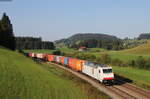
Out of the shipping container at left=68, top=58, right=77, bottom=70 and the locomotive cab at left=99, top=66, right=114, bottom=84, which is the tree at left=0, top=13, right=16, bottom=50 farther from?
the locomotive cab at left=99, top=66, right=114, bottom=84

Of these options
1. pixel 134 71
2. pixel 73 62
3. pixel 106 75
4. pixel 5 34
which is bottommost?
pixel 134 71

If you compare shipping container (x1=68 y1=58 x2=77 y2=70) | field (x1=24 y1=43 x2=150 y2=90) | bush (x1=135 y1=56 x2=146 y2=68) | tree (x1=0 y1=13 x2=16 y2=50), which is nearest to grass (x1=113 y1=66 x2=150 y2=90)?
field (x1=24 y1=43 x2=150 y2=90)

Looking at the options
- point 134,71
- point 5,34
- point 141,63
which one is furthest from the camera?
point 5,34

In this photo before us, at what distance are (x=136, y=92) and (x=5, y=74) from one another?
49.9ft

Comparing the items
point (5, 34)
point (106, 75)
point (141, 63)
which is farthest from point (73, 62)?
point (5, 34)

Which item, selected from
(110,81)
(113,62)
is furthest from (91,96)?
(113,62)

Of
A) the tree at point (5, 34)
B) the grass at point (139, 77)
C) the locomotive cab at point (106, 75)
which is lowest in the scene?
the grass at point (139, 77)

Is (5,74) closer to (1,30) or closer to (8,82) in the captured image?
(8,82)

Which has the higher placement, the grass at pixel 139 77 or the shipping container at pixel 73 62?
the shipping container at pixel 73 62

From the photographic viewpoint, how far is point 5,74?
26.1 m

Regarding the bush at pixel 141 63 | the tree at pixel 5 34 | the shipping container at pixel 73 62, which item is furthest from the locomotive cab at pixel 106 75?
the tree at pixel 5 34

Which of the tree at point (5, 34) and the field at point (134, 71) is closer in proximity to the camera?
the field at point (134, 71)

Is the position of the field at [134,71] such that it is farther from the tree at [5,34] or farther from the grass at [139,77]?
the tree at [5,34]

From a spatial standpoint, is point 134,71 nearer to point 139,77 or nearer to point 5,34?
point 139,77
